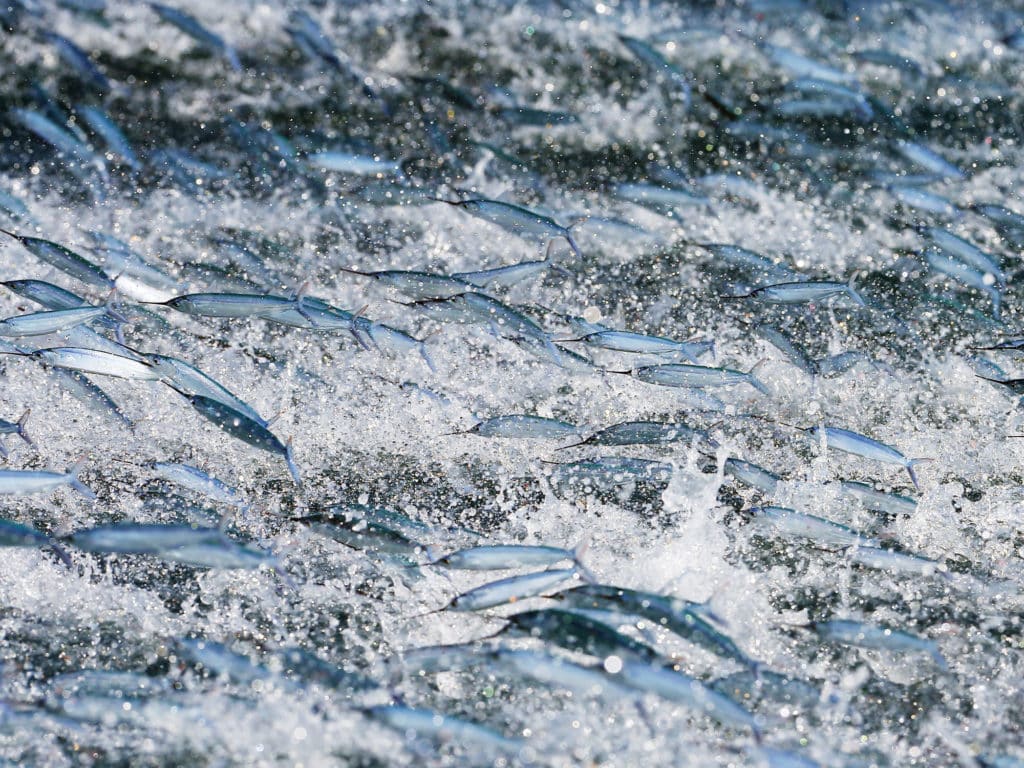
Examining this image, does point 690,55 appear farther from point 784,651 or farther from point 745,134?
point 784,651

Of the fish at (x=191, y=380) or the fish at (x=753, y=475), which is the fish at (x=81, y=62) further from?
the fish at (x=753, y=475)

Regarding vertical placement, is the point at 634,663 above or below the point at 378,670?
above

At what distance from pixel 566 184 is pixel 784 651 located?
7.53 ft

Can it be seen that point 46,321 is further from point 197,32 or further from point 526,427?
point 197,32

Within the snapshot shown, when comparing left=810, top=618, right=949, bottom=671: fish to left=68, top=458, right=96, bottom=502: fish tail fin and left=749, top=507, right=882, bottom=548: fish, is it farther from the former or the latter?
left=68, top=458, right=96, bottom=502: fish tail fin

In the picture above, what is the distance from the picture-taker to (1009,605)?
11.0 feet

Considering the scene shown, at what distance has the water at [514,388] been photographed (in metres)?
3.04

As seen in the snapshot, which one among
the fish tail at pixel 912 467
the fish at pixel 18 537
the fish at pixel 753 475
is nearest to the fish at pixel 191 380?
the fish at pixel 18 537

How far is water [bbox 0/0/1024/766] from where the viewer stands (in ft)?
9.96

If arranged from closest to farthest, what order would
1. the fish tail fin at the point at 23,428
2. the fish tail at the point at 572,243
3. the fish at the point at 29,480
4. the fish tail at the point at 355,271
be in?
the fish at the point at 29,480, the fish tail fin at the point at 23,428, the fish tail at the point at 355,271, the fish tail at the point at 572,243

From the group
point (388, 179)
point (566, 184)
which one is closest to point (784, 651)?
point (566, 184)

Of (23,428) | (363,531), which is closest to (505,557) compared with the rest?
(363,531)

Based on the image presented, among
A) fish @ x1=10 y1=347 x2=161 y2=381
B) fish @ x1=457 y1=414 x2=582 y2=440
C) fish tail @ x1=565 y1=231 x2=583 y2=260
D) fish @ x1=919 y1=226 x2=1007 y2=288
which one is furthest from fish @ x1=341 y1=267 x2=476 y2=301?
fish @ x1=919 y1=226 x2=1007 y2=288

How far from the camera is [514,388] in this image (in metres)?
3.69
